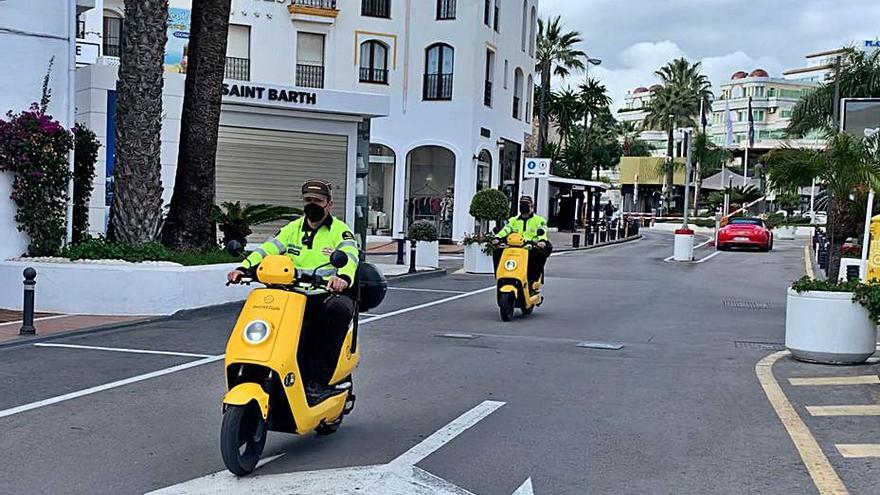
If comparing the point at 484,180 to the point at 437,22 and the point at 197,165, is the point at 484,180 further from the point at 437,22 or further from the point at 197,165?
the point at 197,165

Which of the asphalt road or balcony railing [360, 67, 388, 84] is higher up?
balcony railing [360, 67, 388, 84]

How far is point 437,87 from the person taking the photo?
3844cm

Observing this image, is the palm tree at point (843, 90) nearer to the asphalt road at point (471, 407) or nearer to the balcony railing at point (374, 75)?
the balcony railing at point (374, 75)

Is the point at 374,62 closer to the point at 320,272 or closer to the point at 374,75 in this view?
the point at 374,75

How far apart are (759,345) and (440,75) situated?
89.7ft

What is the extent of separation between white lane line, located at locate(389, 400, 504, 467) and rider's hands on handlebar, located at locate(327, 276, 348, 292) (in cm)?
119

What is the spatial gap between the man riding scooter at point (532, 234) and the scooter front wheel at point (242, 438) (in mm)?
9115

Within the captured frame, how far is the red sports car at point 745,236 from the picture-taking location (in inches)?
1476

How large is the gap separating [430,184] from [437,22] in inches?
249

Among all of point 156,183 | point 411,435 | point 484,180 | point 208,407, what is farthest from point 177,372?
point 484,180

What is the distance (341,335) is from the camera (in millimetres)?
6598

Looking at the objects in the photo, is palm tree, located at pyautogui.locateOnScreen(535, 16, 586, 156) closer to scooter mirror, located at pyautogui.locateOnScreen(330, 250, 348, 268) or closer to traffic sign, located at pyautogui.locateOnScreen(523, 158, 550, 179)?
traffic sign, located at pyautogui.locateOnScreen(523, 158, 550, 179)

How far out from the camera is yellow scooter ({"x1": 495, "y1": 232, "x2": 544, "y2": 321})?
14.6m

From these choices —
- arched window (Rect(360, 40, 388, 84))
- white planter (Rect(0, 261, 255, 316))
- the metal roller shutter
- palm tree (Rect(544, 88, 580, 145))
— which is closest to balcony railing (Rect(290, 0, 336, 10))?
arched window (Rect(360, 40, 388, 84))
